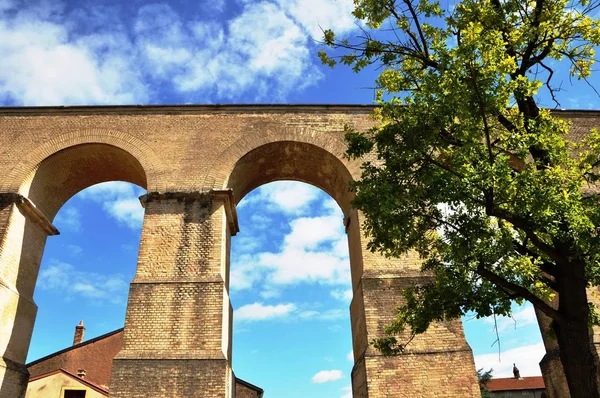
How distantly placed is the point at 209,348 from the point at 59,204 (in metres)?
6.91

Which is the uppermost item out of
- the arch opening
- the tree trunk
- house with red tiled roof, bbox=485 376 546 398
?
the arch opening

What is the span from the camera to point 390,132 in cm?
645

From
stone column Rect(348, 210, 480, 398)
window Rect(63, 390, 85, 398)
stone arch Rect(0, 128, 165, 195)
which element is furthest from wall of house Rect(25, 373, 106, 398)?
stone column Rect(348, 210, 480, 398)

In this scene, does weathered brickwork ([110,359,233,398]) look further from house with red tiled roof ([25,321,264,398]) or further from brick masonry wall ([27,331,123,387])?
brick masonry wall ([27,331,123,387])

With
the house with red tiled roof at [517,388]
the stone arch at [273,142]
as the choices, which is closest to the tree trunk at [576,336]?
the stone arch at [273,142]

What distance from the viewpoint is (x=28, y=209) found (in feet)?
36.2

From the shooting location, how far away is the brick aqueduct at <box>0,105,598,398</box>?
8.71m

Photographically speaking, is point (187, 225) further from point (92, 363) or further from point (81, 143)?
point (92, 363)

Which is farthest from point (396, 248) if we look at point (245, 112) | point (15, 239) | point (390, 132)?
point (15, 239)

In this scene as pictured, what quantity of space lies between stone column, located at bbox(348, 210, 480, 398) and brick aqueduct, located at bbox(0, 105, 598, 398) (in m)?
0.02

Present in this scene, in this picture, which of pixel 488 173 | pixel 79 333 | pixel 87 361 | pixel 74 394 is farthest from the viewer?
pixel 79 333

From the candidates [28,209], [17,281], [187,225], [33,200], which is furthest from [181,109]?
[17,281]

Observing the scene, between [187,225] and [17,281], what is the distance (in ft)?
14.0

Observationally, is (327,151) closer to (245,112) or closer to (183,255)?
(245,112)
